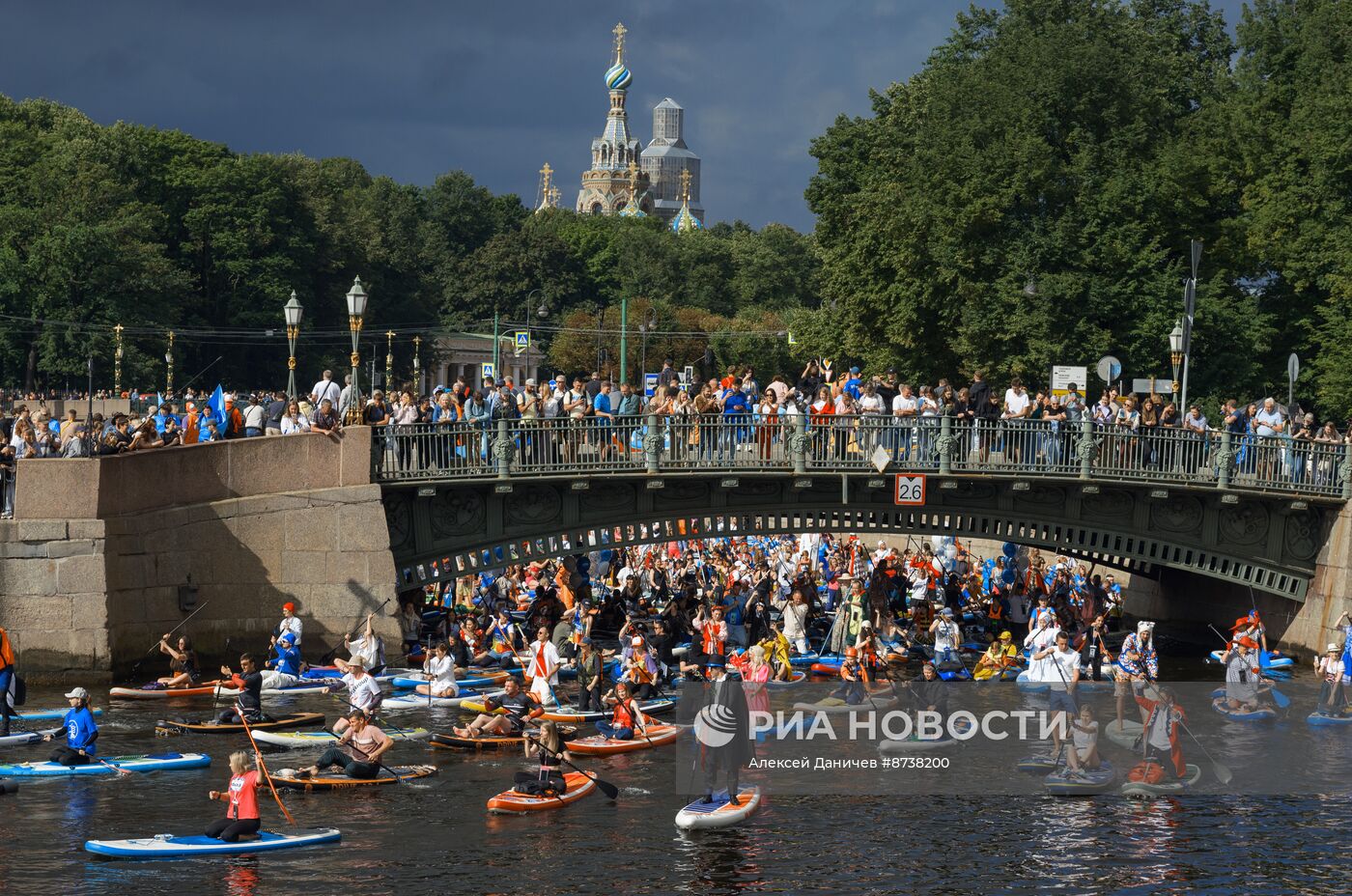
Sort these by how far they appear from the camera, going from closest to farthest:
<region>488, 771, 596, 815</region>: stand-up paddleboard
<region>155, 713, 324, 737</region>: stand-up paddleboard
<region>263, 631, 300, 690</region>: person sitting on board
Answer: <region>488, 771, 596, 815</region>: stand-up paddleboard
<region>155, 713, 324, 737</region>: stand-up paddleboard
<region>263, 631, 300, 690</region>: person sitting on board

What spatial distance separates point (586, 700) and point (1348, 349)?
2656 cm

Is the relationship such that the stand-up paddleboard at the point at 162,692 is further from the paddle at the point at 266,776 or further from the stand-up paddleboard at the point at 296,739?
the paddle at the point at 266,776

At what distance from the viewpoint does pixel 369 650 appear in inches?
1363

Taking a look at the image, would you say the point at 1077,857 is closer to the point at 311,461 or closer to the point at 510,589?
the point at 311,461

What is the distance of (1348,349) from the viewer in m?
49.4

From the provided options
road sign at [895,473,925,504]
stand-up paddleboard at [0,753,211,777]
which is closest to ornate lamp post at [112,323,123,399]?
road sign at [895,473,925,504]

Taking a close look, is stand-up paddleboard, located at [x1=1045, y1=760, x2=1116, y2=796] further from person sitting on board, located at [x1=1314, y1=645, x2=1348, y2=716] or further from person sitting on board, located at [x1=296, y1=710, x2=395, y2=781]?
person sitting on board, located at [x1=296, y1=710, x2=395, y2=781]

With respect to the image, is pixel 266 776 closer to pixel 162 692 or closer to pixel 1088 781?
pixel 162 692

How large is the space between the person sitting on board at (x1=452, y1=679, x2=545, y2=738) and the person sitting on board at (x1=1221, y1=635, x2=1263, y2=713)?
13990 mm

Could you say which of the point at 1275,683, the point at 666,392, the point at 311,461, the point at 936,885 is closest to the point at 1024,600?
the point at 1275,683

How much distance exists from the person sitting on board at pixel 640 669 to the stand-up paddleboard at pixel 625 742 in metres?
2.83

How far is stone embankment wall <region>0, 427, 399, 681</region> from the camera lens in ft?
111

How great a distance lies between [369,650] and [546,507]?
5197mm

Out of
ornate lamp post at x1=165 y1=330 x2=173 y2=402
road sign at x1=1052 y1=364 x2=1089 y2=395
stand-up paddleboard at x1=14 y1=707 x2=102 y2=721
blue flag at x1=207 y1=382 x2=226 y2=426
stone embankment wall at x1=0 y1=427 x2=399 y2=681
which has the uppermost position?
ornate lamp post at x1=165 y1=330 x2=173 y2=402
